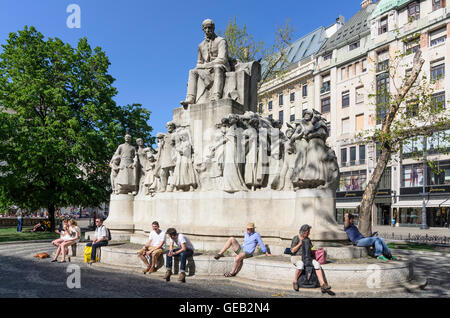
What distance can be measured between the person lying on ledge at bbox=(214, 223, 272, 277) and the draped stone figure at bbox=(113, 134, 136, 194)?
20.5 feet

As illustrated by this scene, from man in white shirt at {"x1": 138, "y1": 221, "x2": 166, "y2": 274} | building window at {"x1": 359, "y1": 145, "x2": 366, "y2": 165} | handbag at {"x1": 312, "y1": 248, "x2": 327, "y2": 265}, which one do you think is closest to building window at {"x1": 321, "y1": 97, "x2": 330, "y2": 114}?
building window at {"x1": 359, "y1": 145, "x2": 366, "y2": 165}

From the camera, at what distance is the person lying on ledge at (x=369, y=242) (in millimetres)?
9086

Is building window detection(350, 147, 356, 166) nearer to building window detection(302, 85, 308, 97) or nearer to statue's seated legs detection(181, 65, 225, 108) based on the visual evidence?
building window detection(302, 85, 308, 97)

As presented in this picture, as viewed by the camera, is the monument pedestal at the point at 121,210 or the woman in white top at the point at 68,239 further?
the monument pedestal at the point at 121,210

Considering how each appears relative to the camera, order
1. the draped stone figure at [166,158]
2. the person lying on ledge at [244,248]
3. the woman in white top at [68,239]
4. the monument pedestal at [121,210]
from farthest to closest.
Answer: the monument pedestal at [121,210]
the draped stone figure at [166,158]
the woman in white top at [68,239]
the person lying on ledge at [244,248]

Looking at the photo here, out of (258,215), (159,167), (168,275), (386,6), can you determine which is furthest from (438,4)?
(168,275)

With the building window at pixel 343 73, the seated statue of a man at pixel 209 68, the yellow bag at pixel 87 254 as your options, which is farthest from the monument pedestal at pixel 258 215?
the building window at pixel 343 73

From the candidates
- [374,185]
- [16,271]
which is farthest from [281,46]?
[16,271]

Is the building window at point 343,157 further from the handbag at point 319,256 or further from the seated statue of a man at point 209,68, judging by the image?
the handbag at point 319,256

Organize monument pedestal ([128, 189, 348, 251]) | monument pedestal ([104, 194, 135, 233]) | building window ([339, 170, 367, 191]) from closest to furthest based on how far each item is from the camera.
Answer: monument pedestal ([128, 189, 348, 251])
monument pedestal ([104, 194, 135, 233])
building window ([339, 170, 367, 191])

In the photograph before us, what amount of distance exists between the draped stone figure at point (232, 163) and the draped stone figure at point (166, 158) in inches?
88.1

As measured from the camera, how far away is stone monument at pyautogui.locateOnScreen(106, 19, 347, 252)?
9.45 m

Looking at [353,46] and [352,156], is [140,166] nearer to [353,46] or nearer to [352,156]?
[352,156]

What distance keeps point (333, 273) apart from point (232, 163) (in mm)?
4066
